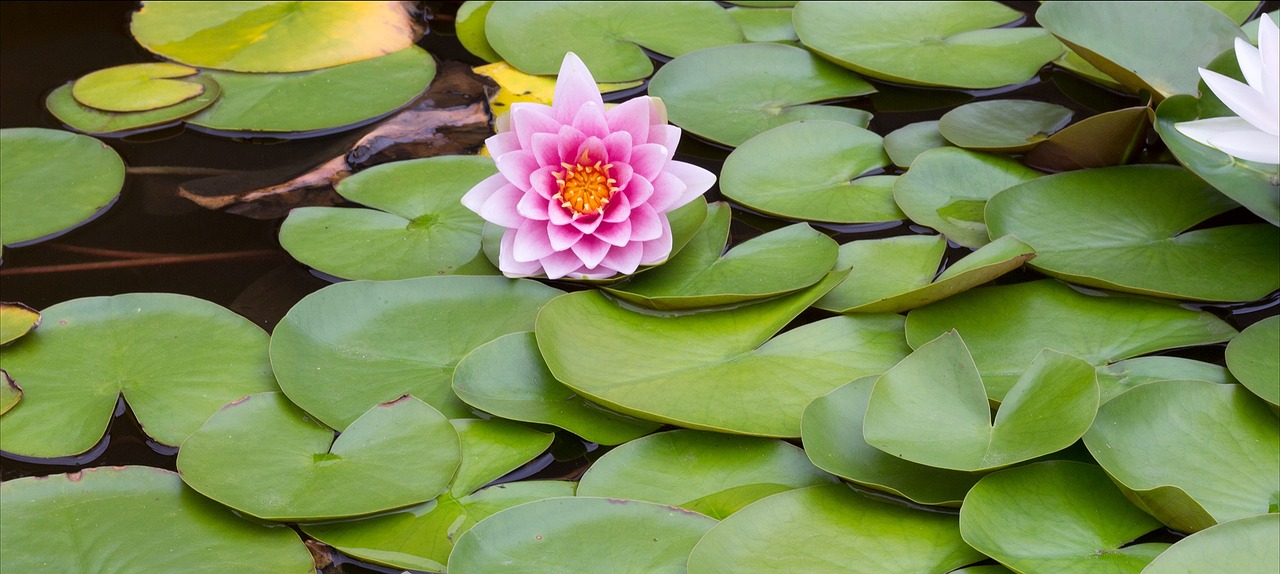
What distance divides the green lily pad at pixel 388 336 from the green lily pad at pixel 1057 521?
759 millimetres

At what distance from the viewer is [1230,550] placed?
1.09m

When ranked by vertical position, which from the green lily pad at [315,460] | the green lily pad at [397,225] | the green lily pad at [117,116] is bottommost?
the green lily pad at [315,460]

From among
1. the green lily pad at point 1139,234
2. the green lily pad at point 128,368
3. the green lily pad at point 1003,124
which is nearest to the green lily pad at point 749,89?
the green lily pad at point 1003,124

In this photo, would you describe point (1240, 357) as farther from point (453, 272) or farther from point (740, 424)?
point (453, 272)

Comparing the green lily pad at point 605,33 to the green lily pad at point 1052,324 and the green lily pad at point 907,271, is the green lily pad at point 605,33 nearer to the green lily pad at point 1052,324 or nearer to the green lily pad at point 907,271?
the green lily pad at point 907,271

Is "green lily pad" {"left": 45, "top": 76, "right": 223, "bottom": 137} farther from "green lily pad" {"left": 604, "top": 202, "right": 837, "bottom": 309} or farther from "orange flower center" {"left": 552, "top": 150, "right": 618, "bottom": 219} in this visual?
"green lily pad" {"left": 604, "top": 202, "right": 837, "bottom": 309}

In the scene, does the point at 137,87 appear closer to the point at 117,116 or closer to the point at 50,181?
the point at 117,116

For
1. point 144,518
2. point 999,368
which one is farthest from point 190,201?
point 999,368

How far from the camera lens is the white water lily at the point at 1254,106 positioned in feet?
4.40

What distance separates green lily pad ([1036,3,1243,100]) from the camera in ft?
5.65

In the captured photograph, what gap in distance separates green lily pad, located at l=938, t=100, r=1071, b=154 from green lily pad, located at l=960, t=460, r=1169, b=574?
0.76 m

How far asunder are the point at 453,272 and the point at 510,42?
30.3 inches

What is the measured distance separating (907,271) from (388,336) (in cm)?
89

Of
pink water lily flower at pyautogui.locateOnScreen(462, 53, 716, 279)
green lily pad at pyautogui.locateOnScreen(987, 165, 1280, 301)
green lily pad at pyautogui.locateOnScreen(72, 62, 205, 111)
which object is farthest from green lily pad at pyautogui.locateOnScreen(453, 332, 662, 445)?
green lily pad at pyautogui.locateOnScreen(72, 62, 205, 111)
